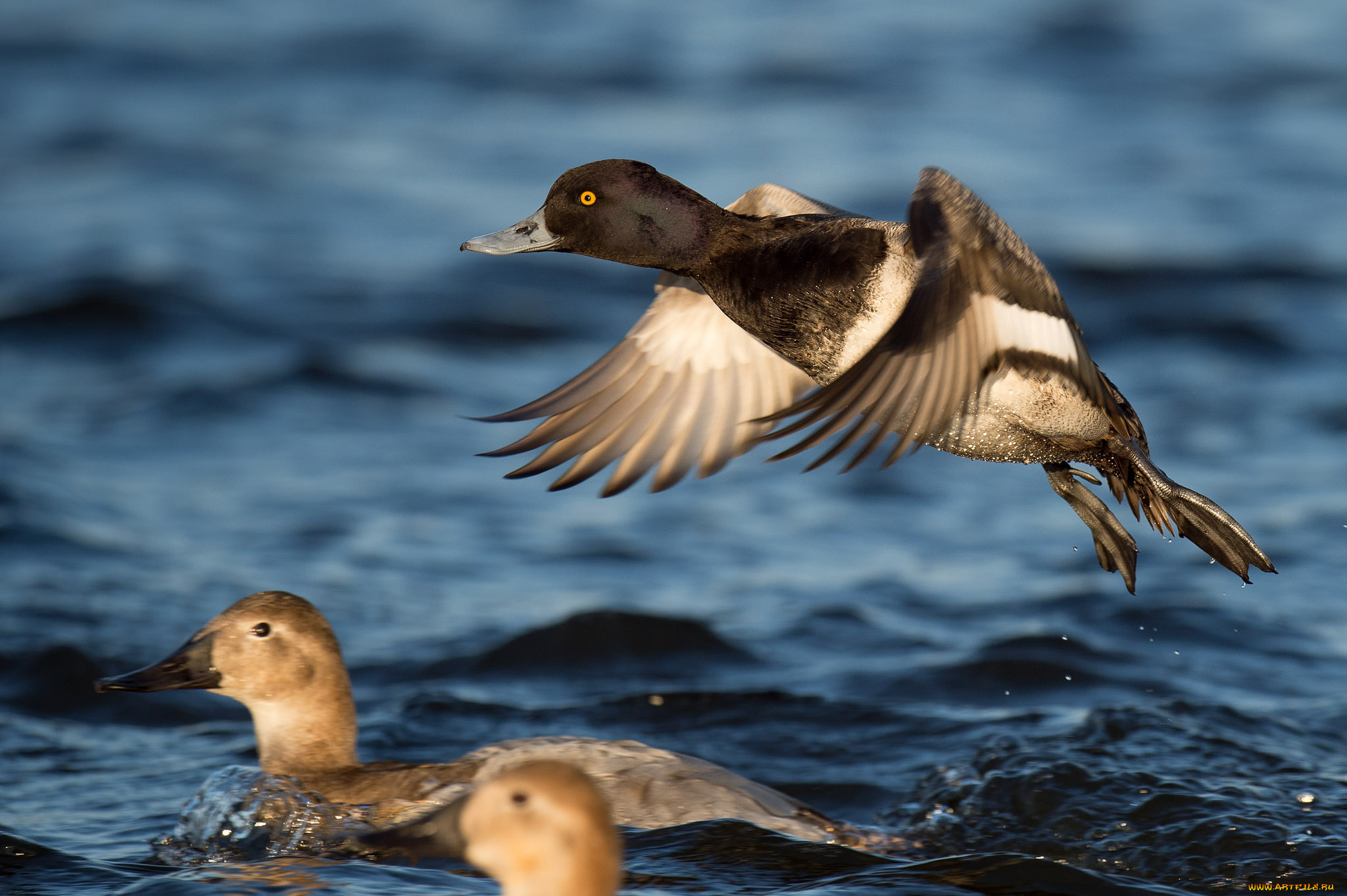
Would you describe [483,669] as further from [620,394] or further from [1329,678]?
[1329,678]

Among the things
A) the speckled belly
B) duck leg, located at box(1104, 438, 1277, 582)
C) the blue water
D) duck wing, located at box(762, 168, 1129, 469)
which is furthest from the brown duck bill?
duck leg, located at box(1104, 438, 1277, 582)

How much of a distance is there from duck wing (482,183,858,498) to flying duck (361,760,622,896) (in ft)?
6.39

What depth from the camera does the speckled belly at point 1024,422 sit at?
13.4 feet

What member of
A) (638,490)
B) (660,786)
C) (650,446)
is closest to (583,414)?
(650,446)

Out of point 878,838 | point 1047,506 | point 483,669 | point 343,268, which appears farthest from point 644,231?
point 343,268

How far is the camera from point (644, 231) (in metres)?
4.46

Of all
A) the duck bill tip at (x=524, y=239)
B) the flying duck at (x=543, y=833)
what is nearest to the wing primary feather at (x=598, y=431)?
the duck bill tip at (x=524, y=239)

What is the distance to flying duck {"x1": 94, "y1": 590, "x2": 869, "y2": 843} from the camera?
430cm

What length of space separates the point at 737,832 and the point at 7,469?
4.73 metres

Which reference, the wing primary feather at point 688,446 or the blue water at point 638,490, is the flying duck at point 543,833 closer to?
the blue water at point 638,490

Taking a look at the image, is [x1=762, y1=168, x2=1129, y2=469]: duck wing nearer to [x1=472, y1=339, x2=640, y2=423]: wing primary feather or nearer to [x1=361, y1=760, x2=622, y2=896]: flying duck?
[x1=361, y1=760, x2=622, y2=896]: flying duck

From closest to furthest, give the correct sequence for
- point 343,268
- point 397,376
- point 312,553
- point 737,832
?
point 737,832 → point 312,553 → point 397,376 → point 343,268

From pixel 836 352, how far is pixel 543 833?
1629 mm

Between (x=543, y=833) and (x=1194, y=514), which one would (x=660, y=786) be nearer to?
(x=543, y=833)
